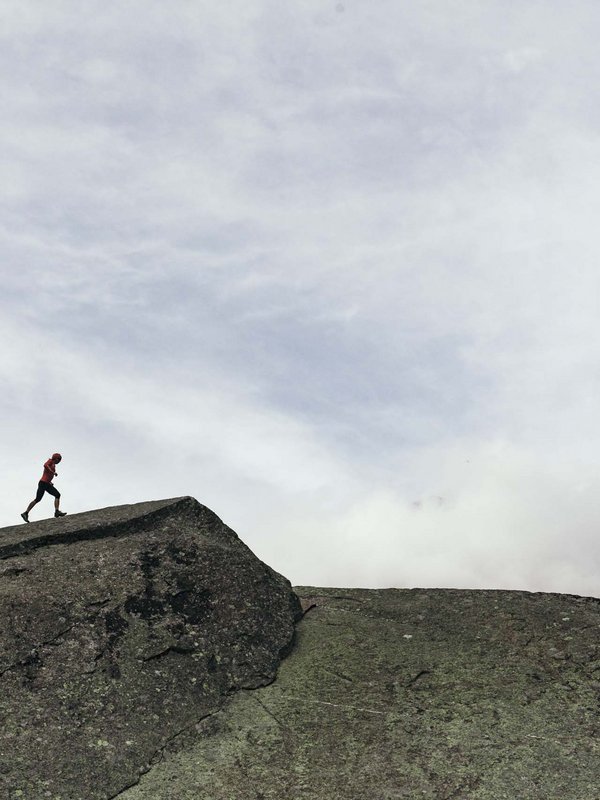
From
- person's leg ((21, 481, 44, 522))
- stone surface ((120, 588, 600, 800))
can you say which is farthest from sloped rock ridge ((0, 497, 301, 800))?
person's leg ((21, 481, 44, 522))

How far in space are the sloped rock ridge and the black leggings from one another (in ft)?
17.0

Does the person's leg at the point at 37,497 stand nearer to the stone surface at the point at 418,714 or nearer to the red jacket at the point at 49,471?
the red jacket at the point at 49,471

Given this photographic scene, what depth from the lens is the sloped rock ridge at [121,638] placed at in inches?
391

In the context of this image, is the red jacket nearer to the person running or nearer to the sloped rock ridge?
the person running

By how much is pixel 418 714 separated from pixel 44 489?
11611 millimetres

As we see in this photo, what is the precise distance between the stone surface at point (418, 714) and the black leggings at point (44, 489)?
8515mm

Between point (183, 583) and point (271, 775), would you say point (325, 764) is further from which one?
point (183, 583)

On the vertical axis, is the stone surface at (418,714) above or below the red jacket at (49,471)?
below

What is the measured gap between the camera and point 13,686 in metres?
10.6

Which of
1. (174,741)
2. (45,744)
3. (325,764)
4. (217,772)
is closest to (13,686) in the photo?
(45,744)

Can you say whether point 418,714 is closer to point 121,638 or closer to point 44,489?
point 121,638

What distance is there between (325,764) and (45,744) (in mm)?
3126

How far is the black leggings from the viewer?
1981 cm

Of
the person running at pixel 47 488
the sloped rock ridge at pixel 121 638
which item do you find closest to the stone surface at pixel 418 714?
the sloped rock ridge at pixel 121 638
